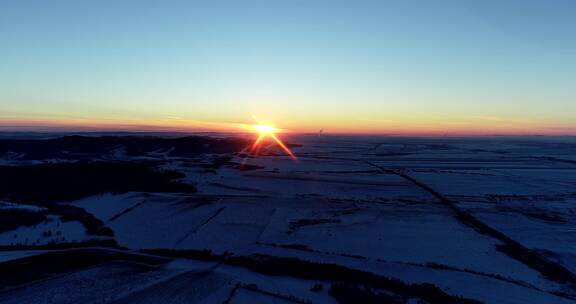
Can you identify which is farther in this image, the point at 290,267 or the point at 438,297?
the point at 290,267

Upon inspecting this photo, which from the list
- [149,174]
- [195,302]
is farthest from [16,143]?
[195,302]

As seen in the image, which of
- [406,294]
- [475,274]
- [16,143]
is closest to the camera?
[406,294]

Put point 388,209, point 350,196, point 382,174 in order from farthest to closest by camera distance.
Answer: point 382,174 → point 350,196 → point 388,209

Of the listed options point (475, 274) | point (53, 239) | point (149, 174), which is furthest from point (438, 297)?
point (149, 174)

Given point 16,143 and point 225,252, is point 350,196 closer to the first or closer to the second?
point 225,252

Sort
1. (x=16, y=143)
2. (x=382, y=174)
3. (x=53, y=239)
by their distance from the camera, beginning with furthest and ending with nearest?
(x=16, y=143)
(x=382, y=174)
(x=53, y=239)

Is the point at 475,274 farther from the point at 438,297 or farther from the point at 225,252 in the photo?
the point at 225,252
